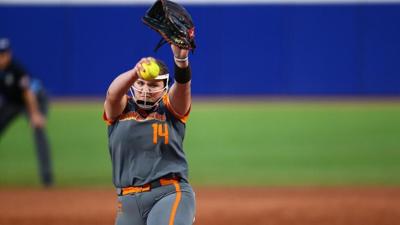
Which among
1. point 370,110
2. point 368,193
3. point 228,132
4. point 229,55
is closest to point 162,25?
point 368,193

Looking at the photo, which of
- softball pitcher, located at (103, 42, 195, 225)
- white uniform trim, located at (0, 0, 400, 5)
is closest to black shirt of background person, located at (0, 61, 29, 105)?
softball pitcher, located at (103, 42, 195, 225)

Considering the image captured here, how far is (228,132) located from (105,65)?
8.44m

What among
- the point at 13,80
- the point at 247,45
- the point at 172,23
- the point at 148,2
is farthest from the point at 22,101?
the point at 247,45

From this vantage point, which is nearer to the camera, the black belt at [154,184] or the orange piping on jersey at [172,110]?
the black belt at [154,184]

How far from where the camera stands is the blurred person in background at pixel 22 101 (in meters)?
10.3

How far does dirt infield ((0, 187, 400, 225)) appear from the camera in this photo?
809 cm

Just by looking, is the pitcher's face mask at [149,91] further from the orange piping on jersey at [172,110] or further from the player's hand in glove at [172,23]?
the player's hand in glove at [172,23]

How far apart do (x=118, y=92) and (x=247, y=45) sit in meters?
20.4

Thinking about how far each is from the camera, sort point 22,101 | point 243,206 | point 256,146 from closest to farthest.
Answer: point 243,206, point 22,101, point 256,146

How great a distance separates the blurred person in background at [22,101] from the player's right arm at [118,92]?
5935 mm

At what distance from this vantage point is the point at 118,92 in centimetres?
450

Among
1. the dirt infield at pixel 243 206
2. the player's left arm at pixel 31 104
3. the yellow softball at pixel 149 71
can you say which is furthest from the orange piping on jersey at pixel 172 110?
the player's left arm at pixel 31 104

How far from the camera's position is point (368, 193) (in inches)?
399

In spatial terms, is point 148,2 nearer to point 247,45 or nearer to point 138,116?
point 247,45
